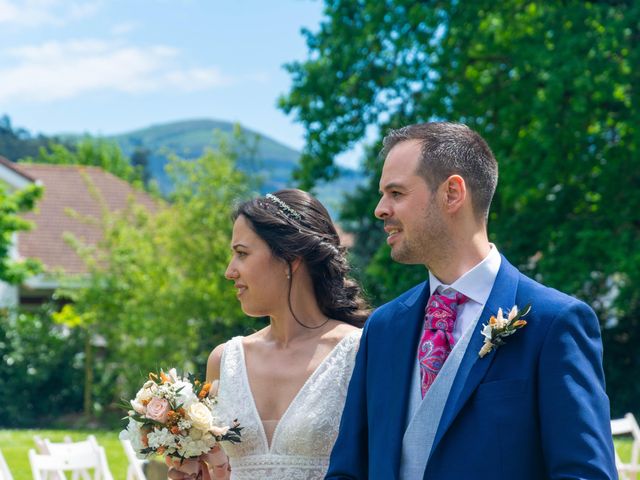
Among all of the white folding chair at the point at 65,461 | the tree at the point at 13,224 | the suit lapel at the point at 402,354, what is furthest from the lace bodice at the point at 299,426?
the tree at the point at 13,224

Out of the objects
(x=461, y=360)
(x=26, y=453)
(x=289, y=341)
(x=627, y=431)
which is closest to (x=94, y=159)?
(x=26, y=453)

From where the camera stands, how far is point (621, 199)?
17.8 meters

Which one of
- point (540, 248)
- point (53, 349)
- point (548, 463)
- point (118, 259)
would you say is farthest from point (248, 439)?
point (53, 349)

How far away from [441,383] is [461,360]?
8 centimetres

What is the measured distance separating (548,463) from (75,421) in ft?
73.9

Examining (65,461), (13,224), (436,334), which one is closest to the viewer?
(436,334)

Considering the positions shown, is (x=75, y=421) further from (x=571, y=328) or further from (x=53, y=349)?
(x=571, y=328)

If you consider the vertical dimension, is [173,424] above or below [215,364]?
below

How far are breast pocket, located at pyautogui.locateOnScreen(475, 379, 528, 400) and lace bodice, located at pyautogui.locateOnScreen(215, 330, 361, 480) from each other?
160 centimetres

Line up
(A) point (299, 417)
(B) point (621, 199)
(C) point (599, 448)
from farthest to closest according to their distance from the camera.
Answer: (B) point (621, 199) → (A) point (299, 417) → (C) point (599, 448)

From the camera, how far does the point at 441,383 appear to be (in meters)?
2.74

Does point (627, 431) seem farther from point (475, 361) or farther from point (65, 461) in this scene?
point (475, 361)

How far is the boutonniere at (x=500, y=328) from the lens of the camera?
2.64 meters

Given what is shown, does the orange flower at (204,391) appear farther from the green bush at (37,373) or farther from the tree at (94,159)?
the tree at (94,159)
